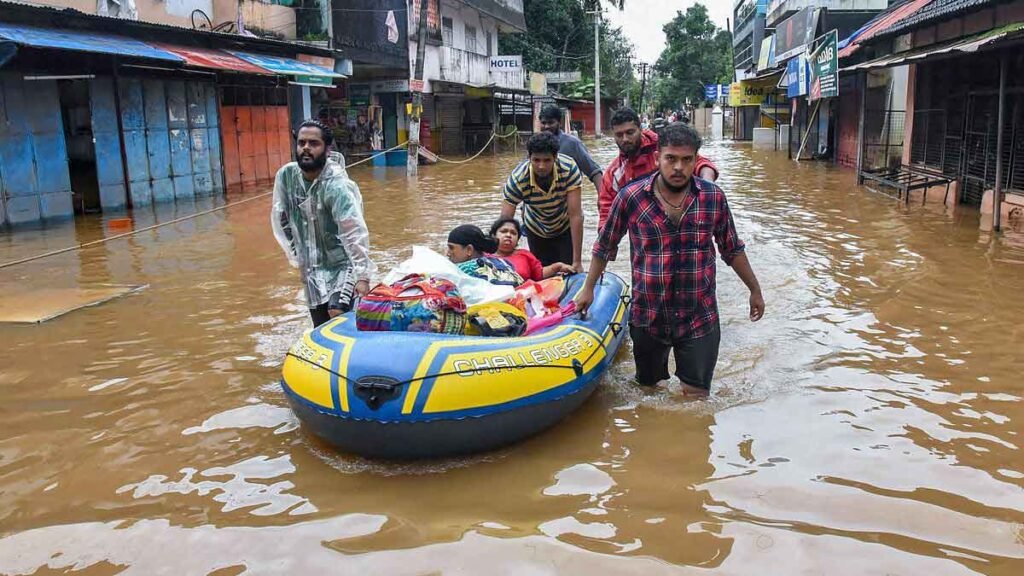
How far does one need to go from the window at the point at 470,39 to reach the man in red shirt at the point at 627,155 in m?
29.1

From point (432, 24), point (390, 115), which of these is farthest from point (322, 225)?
point (432, 24)

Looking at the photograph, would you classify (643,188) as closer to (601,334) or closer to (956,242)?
(601,334)

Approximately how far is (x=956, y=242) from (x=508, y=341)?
26.3ft

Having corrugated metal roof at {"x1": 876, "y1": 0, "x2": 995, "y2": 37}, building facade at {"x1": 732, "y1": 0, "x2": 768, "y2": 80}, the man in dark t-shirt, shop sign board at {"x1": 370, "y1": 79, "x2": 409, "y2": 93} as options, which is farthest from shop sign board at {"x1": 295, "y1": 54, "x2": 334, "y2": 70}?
building facade at {"x1": 732, "y1": 0, "x2": 768, "y2": 80}

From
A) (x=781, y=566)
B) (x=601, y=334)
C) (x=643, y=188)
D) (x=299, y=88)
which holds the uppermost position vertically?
(x=299, y=88)

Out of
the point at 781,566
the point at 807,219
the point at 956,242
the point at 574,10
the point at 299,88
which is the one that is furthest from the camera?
the point at 574,10

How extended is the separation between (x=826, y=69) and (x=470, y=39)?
61.7 ft

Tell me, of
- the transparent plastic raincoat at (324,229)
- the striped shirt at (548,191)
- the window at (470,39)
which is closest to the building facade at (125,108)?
the transparent plastic raincoat at (324,229)

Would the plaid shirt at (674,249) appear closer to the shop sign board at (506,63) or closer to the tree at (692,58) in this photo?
the shop sign board at (506,63)

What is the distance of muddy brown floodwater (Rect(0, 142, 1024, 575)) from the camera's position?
353cm

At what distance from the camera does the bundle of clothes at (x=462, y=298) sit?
453 centimetres

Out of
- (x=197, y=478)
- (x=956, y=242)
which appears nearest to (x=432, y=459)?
(x=197, y=478)

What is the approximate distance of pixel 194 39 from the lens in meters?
16.8

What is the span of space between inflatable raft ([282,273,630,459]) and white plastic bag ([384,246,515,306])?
0.52m
